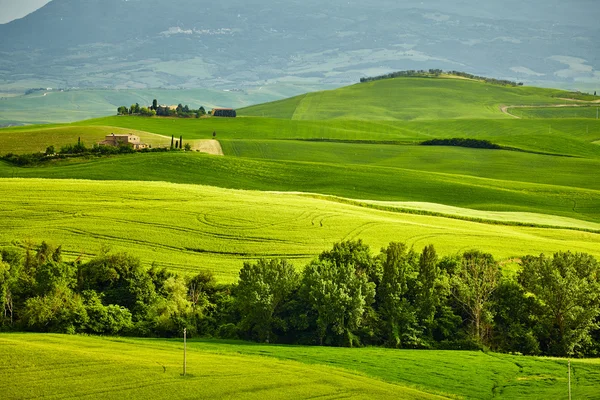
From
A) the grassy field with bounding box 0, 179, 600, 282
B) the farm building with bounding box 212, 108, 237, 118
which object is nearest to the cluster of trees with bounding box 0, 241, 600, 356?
the grassy field with bounding box 0, 179, 600, 282

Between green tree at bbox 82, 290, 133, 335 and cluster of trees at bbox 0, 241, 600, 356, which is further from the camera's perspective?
cluster of trees at bbox 0, 241, 600, 356

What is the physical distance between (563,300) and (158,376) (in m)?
30.3

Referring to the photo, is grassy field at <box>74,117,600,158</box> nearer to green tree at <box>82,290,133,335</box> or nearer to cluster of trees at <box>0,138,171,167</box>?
cluster of trees at <box>0,138,171,167</box>

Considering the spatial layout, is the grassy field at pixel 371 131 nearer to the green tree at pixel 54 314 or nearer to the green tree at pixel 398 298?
the green tree at pixel 398 298

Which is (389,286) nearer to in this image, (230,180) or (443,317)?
(443,317)

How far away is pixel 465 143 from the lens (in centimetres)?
15738

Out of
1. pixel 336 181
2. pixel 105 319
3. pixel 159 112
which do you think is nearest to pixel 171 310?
pixel 105 319

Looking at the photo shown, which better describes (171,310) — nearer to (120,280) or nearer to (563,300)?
(120,280)

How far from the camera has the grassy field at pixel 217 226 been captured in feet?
234

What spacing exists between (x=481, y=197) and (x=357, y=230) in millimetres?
34509

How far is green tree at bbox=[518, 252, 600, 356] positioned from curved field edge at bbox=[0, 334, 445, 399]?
18.7m

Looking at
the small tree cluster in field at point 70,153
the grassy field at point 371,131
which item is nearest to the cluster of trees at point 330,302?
the small tree cluster in field at point 70,153

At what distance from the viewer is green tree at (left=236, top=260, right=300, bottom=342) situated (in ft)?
190

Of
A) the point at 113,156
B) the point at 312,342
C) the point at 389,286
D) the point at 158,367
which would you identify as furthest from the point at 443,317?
the point at 113,156
